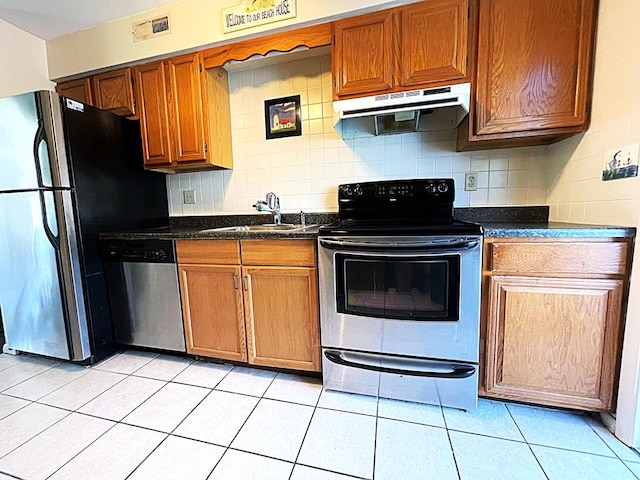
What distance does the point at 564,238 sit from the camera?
1222 mm

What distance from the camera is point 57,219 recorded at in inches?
68.2

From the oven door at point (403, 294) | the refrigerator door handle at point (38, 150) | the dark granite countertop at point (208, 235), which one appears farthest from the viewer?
the refrigerator door handle at point (38, 150)

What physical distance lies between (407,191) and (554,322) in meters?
0.97

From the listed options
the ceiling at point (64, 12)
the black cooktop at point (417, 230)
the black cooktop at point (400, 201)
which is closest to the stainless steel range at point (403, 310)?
the black cooktop at point (417, 230)

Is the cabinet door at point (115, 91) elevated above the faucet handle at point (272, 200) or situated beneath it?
elevated above

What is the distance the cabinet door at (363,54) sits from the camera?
159 centimetres

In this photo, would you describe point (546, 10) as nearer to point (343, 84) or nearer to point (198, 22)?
point (343, 84)

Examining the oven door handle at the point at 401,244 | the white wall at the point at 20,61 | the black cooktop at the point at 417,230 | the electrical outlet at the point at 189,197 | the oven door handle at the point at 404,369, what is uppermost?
the white wall at the point at 20,61

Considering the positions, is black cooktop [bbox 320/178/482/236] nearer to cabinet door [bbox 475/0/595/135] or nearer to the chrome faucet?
cabinet door [bbox 475/0/595/135]

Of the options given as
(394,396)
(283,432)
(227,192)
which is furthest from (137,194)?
(394,396)

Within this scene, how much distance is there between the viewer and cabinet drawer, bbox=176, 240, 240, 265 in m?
1.70

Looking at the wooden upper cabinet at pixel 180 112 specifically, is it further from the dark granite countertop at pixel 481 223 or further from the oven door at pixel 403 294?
the oven door at pixel 403 294

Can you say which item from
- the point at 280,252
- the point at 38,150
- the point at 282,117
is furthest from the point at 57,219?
the point at 282,117

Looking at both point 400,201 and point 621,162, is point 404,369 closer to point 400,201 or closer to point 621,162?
point 400,201
